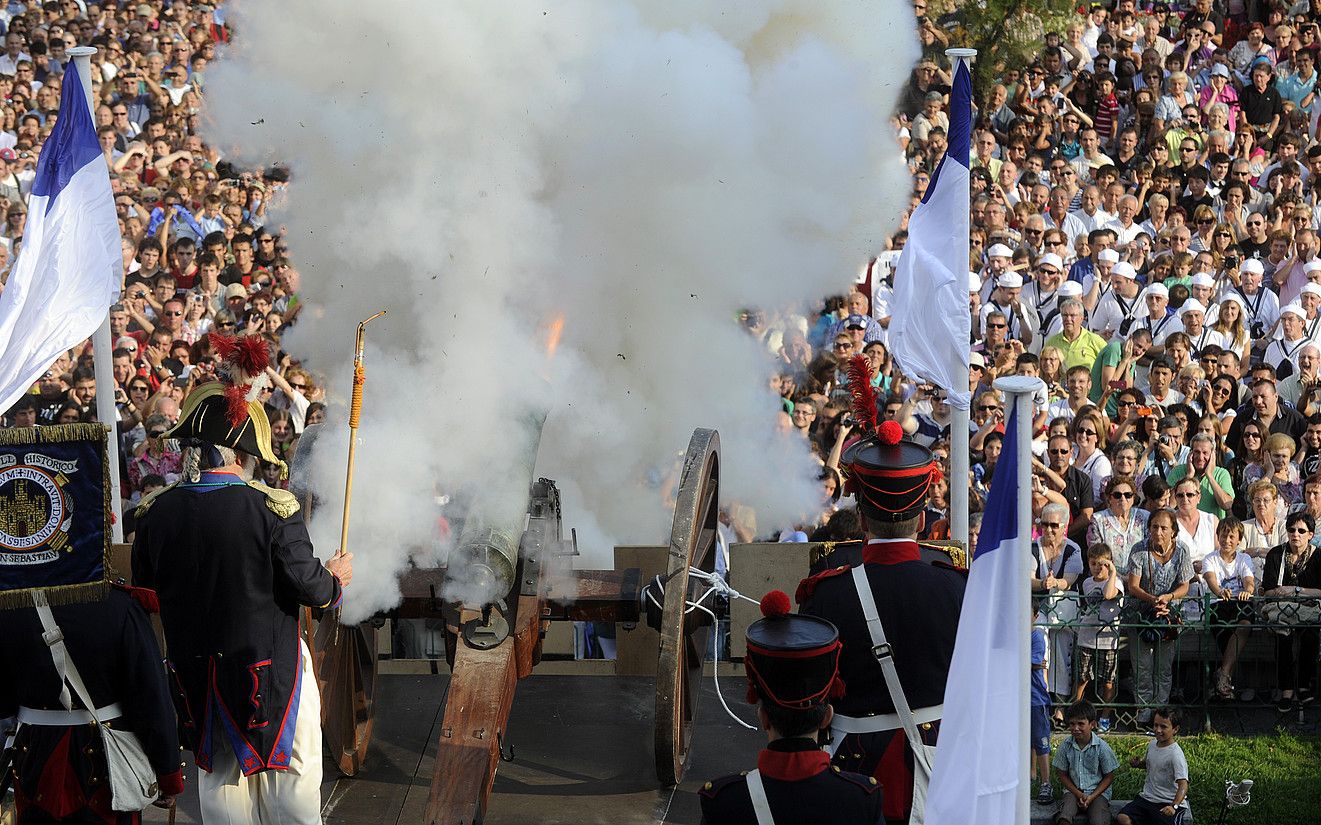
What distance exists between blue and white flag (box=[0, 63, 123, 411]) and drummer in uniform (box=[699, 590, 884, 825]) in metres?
4.31

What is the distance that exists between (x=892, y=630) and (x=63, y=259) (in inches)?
171

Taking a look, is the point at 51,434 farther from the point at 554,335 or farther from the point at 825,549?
the point at 554,335

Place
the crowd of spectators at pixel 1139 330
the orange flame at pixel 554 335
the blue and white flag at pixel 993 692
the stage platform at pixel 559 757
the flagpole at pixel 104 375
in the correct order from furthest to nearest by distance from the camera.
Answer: the crowd of spectators at pixel 1139 330
the flagpole at pixel 104 375
the orange flame at pixel 554 335
the stage platform at pixel 559 757
the blue and white flag at pixel 993 692

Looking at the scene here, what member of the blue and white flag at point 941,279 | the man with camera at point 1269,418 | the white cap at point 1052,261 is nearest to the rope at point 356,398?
the blue and white flag at point 941,279

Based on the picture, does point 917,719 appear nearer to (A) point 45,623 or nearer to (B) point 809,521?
(A) point 45,623

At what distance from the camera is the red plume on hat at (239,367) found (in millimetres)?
4695

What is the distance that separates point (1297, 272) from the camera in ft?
32.5

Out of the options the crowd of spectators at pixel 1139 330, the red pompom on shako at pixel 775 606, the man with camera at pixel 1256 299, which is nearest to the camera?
the red pompom on shako at pixel 775 606

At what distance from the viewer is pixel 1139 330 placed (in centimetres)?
938

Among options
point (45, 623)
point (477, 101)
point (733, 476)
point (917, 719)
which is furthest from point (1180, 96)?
point (45, 623)

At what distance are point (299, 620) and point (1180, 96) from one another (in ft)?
28.8

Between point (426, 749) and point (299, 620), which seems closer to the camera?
point (299, 620)

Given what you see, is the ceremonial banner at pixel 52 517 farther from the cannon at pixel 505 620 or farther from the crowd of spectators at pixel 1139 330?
the crowd of spectators at pixel 1139 330

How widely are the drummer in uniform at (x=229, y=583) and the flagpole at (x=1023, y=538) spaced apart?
223 cm
